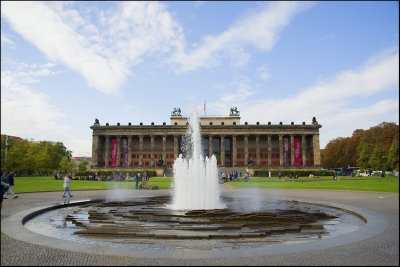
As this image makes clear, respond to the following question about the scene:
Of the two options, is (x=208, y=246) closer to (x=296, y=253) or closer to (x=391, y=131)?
(x=296, y=253)

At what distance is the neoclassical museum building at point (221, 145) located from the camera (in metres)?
90.7

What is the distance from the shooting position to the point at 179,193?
1877 cm

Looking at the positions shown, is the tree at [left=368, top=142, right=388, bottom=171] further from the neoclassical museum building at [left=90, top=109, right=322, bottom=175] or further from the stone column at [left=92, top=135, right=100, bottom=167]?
the stone column at [left=92, top=135, right=100, bottom=167]

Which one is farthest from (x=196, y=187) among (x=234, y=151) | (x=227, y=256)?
(x=234, y=151)

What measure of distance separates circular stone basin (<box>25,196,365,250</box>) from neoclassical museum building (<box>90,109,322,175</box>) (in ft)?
242

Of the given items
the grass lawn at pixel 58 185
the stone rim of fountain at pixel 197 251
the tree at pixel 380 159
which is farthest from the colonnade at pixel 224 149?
the stone rim of fountain at pixel 197 251

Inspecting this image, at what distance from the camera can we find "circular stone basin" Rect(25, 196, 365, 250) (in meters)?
9.34

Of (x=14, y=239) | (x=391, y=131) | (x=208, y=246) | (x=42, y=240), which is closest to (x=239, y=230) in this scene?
(x=208, y=246)

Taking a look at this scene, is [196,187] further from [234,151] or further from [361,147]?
[361,147]

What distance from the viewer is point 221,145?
92.4 meters

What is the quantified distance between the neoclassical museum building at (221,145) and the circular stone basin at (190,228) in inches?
2909

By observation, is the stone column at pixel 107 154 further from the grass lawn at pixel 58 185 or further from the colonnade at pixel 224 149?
the grass lawn at pixel 58 185

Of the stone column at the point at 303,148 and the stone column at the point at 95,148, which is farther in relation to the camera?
the stone column at the point at 303,148

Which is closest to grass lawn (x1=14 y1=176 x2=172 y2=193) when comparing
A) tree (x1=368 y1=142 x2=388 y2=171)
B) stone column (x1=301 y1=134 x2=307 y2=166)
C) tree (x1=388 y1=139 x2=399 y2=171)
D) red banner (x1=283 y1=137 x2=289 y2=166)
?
tree (x1=388 y1=139 x2=399 y2=171)
